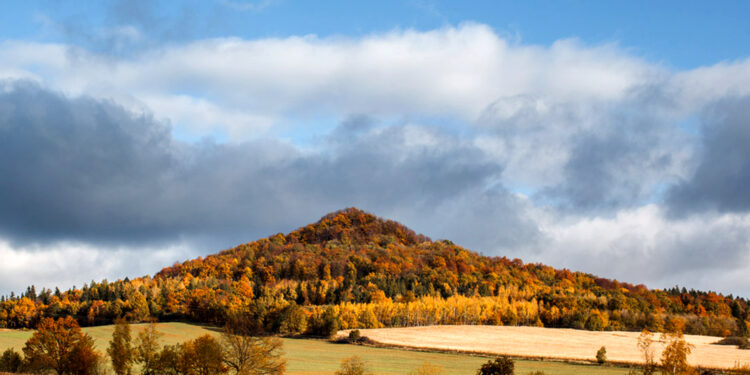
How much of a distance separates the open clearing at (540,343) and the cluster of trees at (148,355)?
6041 cm

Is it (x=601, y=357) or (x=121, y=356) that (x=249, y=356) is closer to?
(x=121, y=356)

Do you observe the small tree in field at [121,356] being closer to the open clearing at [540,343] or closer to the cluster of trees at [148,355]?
the cluster of trees at [148,355]

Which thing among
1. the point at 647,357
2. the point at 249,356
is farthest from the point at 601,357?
the point at 249,356

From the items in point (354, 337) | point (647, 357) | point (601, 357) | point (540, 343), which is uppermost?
point (354, 337)

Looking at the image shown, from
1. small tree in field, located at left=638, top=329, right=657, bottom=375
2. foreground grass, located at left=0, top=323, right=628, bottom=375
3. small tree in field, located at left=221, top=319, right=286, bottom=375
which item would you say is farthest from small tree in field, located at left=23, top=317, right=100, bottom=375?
small tree in field, located at left=638, top=329, right=657, bottom=375

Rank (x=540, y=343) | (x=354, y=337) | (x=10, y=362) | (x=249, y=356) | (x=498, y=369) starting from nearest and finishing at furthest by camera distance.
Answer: (x=249, y=356), (x=10, y=362), (x=498, y=369), (x=354, y=337), (x=540, y=343)

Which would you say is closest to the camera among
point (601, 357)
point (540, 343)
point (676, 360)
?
point (676, 360)

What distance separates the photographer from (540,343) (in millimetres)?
158875

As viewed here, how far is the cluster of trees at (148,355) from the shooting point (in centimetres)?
9394

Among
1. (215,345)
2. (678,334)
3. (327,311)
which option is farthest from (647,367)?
(327,311)

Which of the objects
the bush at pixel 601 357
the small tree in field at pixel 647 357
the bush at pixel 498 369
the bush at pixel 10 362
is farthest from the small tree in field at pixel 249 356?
the bush at pixel 601 357

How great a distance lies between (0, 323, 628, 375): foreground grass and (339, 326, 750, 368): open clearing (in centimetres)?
952

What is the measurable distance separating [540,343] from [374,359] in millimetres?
52554

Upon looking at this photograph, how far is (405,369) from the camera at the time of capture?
368 feet
